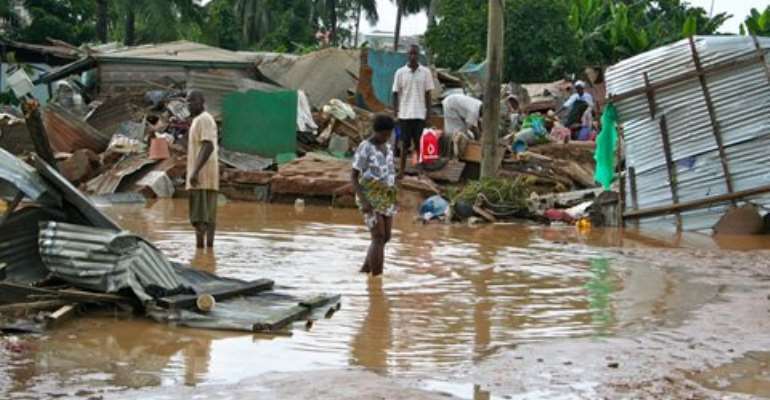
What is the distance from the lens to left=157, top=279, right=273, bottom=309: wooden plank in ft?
22.5

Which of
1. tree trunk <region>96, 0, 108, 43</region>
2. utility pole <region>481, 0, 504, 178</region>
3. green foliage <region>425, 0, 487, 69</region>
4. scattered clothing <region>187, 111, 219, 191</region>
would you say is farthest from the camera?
tree trunk <region>96, 0, 108, 43</region>

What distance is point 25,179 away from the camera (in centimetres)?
712

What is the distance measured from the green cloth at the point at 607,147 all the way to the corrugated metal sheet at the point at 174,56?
11.8 metres

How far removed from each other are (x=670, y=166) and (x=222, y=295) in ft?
26.6

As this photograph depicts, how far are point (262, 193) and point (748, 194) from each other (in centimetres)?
775

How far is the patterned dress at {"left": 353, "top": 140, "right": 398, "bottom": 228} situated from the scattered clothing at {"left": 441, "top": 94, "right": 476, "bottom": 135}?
8954 millimetres

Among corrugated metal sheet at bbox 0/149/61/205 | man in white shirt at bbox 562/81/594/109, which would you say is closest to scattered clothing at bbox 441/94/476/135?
man in white shirt at bbox 562/81/594/109

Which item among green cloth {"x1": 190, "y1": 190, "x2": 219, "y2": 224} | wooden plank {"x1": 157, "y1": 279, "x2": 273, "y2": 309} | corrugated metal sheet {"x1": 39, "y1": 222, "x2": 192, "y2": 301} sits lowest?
wooden plank {"x1": 157, "y1": 279, "x2": 273, "y2": 309}

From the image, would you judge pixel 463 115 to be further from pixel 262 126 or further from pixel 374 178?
pixel 374 178

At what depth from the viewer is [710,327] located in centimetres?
716

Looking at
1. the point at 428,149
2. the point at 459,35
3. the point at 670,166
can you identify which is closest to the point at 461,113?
the point at 428,149

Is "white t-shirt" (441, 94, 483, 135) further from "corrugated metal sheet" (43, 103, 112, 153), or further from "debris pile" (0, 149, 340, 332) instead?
"debris pile" (0, 149, 340, 332)

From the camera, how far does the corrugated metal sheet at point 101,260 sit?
6852mm

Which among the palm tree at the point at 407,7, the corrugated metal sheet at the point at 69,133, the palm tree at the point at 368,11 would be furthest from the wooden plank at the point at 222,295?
the palm tree at the point at 368,11
